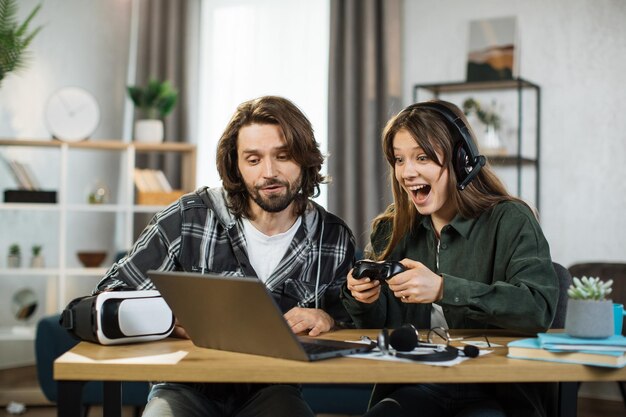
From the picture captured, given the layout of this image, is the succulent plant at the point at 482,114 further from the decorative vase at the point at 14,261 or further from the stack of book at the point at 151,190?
the decorative vase at the point at 14,261

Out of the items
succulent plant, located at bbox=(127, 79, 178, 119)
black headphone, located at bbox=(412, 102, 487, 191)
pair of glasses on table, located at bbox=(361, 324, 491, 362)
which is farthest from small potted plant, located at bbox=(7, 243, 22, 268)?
pair of glasses on table, located at bbox=(361, 324, 491, 362)

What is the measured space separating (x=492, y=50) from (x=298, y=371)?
3.64 meters

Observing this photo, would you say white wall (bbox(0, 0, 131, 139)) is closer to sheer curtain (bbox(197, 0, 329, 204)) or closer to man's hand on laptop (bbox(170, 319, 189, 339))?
sheer curtain (bbox(197, 0, 329, 204))

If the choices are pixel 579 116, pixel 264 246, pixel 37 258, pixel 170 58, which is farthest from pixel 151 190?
pixel 264 246

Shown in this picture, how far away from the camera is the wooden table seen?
5.27 feet

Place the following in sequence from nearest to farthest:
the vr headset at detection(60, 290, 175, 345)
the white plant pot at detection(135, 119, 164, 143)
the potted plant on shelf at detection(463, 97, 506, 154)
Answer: the vr headset at detection(60, 290, 175, 345) < the potted plant on shelf at detection(463, 97, 506, 154) < the white plant pot at detection(135, 119, 164, 143)

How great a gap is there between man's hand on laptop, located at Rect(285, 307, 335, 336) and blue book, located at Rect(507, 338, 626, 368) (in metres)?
0.48

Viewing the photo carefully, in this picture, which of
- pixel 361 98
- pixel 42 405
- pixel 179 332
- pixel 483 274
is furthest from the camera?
pixel 361 98

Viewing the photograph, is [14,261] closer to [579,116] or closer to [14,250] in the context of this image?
[14,250]

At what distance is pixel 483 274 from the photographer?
2170mm

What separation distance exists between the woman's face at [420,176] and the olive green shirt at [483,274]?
75mm

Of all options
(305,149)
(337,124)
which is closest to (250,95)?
(337,124)

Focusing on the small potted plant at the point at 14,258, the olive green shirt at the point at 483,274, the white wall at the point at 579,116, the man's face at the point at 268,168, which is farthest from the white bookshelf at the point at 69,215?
the olive green shirt at the point at 483,274

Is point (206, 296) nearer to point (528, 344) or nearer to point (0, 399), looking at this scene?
point (528, 344)
